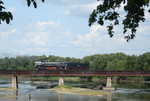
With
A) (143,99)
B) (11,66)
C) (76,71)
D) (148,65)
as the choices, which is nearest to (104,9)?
(143,99)

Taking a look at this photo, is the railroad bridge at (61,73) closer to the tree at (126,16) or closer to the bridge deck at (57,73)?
the bridge deck at (57,73)

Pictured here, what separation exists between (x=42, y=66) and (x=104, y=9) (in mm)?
66644

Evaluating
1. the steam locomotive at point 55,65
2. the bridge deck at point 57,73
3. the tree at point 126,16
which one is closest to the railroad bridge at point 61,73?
the bridge deck at point 57,73

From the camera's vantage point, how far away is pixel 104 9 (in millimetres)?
15078

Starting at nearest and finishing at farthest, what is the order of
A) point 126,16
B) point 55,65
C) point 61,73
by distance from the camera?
point 126,16 < point 61,73 < point 55,65

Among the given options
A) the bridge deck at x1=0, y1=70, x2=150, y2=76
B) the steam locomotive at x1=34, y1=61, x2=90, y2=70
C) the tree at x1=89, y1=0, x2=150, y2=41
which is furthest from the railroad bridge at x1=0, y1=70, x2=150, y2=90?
the tree at x1=89, y1=0, x2=150, y2=41

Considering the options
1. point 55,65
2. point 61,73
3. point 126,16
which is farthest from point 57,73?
point 126,16

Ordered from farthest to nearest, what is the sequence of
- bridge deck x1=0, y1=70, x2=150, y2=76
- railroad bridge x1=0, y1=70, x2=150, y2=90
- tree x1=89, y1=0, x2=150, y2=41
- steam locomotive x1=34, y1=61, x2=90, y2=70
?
steam locomotive x1=34, y1=61, x2=90, y2=70, bridge deck x1=0, y1=70, x2=150, y2=76, railroad bridge x1=0, y1=70, x2=150, y2=90, tree x1=89, y1=0, x2=150, y2=41

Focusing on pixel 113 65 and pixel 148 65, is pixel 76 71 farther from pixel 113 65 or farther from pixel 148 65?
pixel 113 65

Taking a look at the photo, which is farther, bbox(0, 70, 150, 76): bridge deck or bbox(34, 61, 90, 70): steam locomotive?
bbox(34, 61, 90, 70): steam locomotive

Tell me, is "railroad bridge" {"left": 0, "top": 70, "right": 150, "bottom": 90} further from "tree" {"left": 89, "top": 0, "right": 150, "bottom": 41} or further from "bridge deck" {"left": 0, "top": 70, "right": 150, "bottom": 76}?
"tree" {"left": 89, "top": 0, "right": 150, "bottom": 41}

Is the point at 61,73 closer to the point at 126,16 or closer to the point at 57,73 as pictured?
the point at 57,73

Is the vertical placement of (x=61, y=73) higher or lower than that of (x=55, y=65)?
lower

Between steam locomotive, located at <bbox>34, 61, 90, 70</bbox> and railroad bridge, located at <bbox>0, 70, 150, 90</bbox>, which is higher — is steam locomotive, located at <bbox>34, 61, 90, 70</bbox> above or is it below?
above
